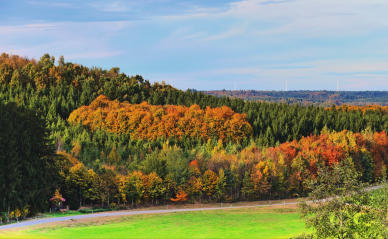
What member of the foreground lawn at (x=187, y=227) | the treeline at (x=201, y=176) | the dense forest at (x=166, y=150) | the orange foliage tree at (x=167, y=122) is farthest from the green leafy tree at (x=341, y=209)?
the orange foliage tree at (x=167, y=122)

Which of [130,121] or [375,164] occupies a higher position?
[130,121]

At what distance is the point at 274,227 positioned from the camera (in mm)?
82375

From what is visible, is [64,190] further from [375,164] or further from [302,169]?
[375,164]

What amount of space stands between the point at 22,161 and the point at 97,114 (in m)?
87.9

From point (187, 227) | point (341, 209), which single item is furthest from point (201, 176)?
point (341, 209)

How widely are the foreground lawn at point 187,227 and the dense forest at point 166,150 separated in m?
9.12

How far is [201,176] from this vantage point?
111 metres

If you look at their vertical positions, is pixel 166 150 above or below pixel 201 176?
above

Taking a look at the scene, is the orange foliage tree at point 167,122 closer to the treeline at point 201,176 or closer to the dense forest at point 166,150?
the dense forest at point 166,150

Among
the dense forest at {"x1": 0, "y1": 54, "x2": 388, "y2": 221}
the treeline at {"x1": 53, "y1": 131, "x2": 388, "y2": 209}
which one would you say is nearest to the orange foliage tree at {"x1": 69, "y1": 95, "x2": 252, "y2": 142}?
the dense forest at {"x1": 0, "y1": 54, "x2": 388, "y2": 221}

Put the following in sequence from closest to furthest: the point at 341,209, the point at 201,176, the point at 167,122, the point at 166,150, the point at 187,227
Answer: the point at 341,209, the point at 187,227, the point at 201,176, the point at 166,150, the point at 167,122

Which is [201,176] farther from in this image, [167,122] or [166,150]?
[167,122]

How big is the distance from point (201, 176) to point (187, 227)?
30.3 m

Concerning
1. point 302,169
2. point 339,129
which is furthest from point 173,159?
point 339,129
